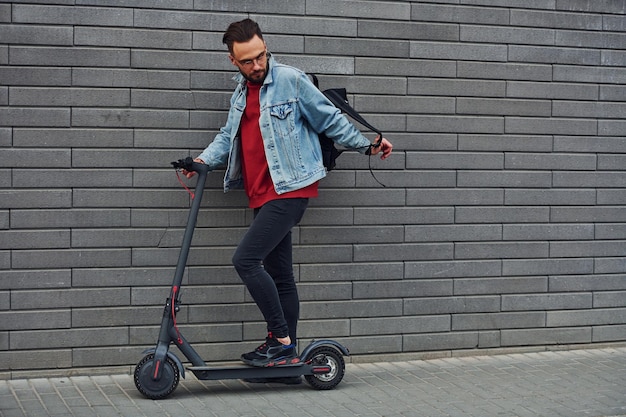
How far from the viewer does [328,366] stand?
21.1 ft

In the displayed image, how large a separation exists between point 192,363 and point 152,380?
28 cm

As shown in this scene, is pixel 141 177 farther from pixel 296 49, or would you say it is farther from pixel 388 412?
pixel 388 412

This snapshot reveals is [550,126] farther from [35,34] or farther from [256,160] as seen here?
[35,34]

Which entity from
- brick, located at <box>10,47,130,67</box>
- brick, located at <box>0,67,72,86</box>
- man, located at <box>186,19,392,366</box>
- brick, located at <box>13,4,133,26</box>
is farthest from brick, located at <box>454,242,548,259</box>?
brick, located at <box>0,67,72,86</box>

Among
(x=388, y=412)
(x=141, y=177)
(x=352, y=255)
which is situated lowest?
(x=388, y=412)

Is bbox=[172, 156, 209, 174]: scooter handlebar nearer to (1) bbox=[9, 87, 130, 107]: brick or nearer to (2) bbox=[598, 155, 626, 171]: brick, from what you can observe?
(1) bbox=[9, 87, 130, 107]: brick

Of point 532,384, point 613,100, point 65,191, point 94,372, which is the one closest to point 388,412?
point 532,384

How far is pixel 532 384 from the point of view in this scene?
6.70m

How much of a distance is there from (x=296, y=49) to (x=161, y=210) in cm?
133

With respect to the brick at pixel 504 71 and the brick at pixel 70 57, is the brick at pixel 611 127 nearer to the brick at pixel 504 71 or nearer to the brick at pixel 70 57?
the brick at pixel 504 71

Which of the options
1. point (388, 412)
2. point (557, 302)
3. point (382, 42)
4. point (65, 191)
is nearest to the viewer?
point (388, 412)

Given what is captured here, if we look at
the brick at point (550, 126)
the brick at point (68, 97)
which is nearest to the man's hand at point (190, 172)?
the brick at point (68, 97)

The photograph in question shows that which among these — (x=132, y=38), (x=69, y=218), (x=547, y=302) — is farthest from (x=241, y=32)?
(x=547, y=302)

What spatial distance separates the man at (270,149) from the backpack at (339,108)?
0.12 meters
